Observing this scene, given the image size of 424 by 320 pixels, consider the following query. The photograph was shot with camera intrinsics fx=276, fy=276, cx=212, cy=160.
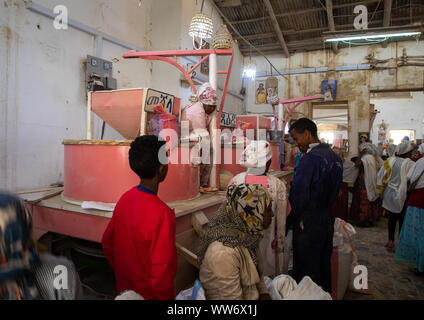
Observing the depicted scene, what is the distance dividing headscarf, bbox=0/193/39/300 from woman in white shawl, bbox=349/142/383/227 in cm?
677

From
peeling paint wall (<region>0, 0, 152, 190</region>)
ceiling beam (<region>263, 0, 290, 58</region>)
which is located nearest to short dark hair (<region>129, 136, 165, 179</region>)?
peeling paint wall (<region>0, 0, 152, 190</region>)

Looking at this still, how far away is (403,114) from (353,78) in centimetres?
752

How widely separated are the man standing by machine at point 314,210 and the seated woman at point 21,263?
2.06 meters

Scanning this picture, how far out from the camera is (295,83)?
12477 millimetres

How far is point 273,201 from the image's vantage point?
9.27 ft

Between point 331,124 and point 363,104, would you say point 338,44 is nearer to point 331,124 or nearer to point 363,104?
point 363,104

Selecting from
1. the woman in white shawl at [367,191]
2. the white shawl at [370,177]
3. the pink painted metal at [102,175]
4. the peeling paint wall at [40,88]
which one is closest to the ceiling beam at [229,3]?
the peeling paint wall at [40,88]

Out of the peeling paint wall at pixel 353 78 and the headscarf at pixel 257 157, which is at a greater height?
the peeling paint wall at pixel 353 78

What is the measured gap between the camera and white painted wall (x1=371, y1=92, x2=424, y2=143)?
16.1 meters

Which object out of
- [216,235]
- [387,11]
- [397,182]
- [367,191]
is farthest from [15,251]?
[387,11]

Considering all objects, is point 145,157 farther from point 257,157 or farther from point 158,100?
point 158,100

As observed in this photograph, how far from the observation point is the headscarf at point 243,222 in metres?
1.62

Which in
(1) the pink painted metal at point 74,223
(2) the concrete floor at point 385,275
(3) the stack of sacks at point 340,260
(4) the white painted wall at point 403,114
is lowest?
(2) the concrete floor at point 385,275

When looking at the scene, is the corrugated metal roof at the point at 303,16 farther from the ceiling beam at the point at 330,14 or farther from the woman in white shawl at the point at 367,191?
the woman in white shawl at the point at 367,191
